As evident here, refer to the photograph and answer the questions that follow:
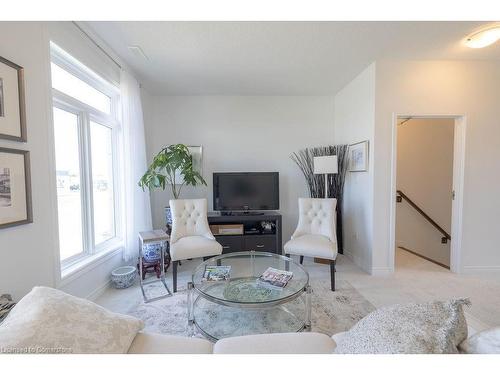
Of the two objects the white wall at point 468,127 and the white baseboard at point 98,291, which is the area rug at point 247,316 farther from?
the white wall at point 468,127

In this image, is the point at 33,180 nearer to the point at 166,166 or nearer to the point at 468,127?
the point at 166,166

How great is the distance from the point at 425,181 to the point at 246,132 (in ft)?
11.1

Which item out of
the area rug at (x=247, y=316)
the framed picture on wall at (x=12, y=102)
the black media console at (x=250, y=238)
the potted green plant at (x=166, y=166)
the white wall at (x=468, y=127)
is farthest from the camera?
the black media console at (x=250, y=238)

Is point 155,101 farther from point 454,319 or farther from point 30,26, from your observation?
point 454,319

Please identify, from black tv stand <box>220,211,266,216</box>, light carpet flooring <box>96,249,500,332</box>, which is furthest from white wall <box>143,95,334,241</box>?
light carpet flooring <box>96,249,500,332</box>

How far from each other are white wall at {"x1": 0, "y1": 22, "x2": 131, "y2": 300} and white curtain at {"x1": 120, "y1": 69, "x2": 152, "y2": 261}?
0.92 metres

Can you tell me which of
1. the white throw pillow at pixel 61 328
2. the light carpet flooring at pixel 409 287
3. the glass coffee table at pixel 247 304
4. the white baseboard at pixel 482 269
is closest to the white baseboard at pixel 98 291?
the light carpet flooring at pixel 409 287

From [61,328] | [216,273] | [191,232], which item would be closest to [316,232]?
[216,273]

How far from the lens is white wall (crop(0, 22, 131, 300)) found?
1404 millimetres

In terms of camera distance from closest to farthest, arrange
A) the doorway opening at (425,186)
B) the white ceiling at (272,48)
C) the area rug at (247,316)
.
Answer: the area rug at (247,316)
the white ceiling at (272,48)
the doorway opening at (425,186)

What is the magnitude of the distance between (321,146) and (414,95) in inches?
55.8

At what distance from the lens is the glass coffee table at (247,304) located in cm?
162

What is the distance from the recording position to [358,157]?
3053 millimetres

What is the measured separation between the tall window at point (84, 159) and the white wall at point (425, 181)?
4.65 metres
